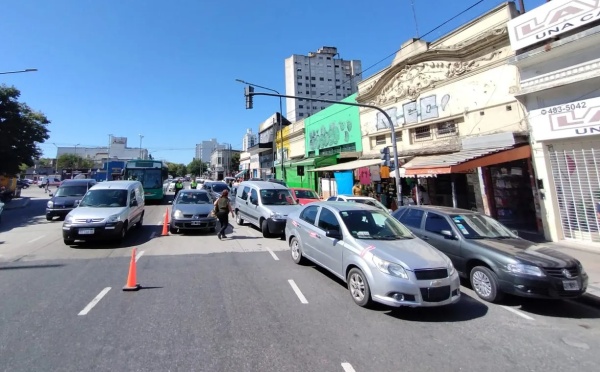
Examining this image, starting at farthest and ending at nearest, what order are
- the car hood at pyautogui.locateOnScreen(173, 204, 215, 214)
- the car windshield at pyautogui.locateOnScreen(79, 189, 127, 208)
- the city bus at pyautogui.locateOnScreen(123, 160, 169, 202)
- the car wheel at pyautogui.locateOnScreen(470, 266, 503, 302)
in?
the city bus at pyautogui.locateOnScreen(123, 160, 169, 202) < the car hood at pyautogui.locateOnScreen(173, 204, 215, 214) < the car windshield at pyautogui.locateOnScreen(79, 189, 127, 208) < the car wheel at pyautogui.locateOnScreen(470, 266, 503, 302)

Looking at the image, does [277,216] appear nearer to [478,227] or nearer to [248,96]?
[248,96]

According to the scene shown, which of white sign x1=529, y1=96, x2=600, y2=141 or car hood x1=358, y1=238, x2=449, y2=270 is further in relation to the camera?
white sign x1=529, y1=96, x2=600, y2=141

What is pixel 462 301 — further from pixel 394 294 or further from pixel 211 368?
pixel 211 368

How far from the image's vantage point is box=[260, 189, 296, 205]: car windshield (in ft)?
42.1

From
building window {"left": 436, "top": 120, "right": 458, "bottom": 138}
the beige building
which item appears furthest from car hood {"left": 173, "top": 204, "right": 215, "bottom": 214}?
building window {"left": 436, "top": 120, "right": 458, "bottom": 138}

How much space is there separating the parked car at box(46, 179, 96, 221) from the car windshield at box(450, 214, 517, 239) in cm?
1669

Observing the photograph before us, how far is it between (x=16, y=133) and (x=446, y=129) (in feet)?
105

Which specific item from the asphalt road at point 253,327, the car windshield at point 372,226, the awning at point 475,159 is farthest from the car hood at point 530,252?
the awning at point 475,159

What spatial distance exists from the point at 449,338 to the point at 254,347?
264cm

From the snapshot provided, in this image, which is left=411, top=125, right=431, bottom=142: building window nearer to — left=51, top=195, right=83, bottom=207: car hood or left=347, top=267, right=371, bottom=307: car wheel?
left=347, top=267, right=371, bottom=307: car wheel

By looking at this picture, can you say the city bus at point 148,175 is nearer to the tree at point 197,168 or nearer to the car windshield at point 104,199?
the car windshield at point 104,199

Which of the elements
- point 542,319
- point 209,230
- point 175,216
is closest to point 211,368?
point 542,319

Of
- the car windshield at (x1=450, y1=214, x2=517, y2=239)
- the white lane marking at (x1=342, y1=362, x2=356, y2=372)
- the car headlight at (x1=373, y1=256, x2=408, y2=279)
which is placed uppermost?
the car windshield at (x1=450, y1=214, x2=517, y2=239)

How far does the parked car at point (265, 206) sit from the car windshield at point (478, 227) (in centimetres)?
612
